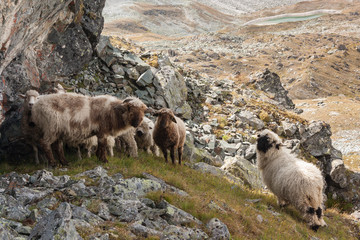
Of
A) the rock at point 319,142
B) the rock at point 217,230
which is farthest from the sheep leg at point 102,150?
the rock at point 319,142

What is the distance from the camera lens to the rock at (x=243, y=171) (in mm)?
13648

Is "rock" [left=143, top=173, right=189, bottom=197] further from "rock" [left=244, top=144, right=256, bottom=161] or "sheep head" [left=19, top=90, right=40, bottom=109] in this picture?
"rock" [left=244, top=144, right=256, bottom=161]

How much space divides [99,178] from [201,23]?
553 ft

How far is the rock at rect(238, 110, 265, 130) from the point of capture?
22.7 m

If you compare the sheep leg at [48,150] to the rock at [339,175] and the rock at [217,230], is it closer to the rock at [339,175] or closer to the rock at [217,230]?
the rock at [217,230]

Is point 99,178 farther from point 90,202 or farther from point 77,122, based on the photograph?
point 77,122

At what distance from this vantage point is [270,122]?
2444cm

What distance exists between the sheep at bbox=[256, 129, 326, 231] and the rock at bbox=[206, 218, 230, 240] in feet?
17.3

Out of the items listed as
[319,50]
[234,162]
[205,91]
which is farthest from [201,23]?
[234,162]

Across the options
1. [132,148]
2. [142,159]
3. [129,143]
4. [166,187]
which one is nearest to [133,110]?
[142,159]

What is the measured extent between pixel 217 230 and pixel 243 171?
875cm

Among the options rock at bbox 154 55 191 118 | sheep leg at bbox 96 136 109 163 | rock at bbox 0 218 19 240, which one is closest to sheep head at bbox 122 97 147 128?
sheep leg at bbox 96 136 109 163

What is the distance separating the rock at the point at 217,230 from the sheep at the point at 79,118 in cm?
467

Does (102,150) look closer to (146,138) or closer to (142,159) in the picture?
(142,159)
